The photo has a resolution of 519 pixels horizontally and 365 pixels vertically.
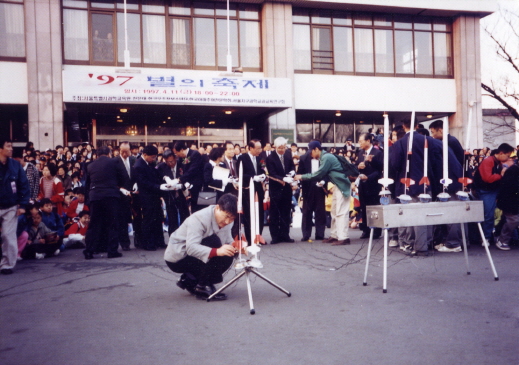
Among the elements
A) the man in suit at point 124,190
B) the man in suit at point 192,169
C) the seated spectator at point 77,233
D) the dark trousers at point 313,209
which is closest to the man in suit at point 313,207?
the dark trousers at point 313,209

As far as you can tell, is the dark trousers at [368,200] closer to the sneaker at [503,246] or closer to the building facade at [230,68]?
the sneaker at [503,246]

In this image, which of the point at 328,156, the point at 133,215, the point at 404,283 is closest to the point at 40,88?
the point at 133,215

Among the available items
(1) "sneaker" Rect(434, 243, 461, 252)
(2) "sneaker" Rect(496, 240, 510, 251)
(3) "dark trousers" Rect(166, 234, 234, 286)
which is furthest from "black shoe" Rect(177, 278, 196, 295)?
(2) "sneaker" Rect(496, 240, 510, 251)

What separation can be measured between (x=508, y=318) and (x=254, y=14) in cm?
1945

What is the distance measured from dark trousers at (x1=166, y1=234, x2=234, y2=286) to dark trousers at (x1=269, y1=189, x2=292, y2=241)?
459 centimetres

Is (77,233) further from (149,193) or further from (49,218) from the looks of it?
(149,193)

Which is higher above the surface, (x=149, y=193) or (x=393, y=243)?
(x=149, y=193)

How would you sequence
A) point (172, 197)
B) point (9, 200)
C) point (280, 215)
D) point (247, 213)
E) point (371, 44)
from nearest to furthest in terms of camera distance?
point (9, 200), point (247, 213), point (172, 197), point (280, 215), point (371, 44)

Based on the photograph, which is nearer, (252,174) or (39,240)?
(39,240)

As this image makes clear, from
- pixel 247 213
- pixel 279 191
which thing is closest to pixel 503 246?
pixel 279 191

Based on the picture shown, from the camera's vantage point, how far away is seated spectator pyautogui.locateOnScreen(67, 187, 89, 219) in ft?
37.2

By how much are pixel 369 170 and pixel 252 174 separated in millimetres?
2315

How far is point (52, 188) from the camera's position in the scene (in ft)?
36.9

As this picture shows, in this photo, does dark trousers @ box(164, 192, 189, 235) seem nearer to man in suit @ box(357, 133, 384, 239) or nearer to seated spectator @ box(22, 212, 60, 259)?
seated spectator @ box(22, 212, 60, 259)
